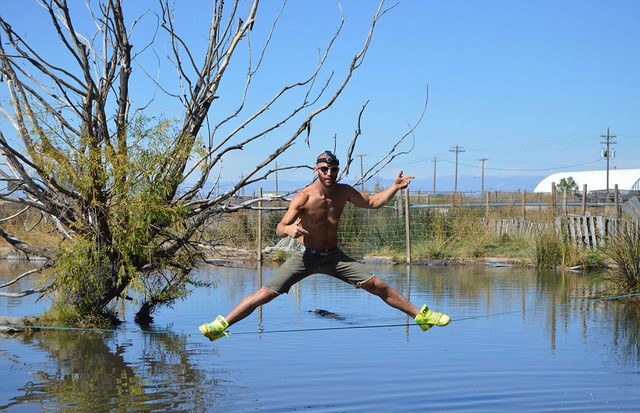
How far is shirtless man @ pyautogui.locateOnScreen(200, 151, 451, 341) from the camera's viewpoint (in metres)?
8.09

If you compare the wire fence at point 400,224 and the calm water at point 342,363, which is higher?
the wire fence at point 400,224

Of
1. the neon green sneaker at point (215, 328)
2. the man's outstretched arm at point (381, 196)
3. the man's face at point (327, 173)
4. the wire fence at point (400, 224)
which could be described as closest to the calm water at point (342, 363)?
the neon green sneaker at point (215, 328)

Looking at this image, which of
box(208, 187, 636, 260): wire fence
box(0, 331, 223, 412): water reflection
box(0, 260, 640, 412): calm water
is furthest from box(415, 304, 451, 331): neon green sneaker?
box(208, 187, 636, 260): wire fence

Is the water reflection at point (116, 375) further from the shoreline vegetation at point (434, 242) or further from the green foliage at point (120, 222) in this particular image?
the shoreline vegetation at point (434, 242)

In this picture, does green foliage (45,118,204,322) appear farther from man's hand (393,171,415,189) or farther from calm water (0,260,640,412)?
man's hand (393,171,415,189)

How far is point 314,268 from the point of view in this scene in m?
8.36

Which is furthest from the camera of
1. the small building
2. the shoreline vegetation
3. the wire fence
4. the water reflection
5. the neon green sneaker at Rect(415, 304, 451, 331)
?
the small building

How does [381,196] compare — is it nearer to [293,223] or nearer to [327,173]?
[327,173]

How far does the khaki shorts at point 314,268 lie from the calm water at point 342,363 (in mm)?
934

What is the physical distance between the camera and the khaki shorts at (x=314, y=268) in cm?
828

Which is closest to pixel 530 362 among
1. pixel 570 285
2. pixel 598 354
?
pixel 598 354

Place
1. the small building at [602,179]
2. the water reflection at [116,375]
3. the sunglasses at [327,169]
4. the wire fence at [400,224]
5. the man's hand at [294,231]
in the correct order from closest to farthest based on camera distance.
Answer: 1. the water reflection at [116,375]
2. the man's hand at [294,231]
3. the sunglasses at [327,169]
4. the wire fence at [400,224]
5. the small building at [602,179]

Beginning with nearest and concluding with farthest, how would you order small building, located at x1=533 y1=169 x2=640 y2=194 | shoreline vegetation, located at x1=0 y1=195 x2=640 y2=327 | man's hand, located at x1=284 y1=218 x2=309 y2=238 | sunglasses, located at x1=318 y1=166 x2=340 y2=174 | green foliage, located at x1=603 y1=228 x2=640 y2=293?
1. man's hand, located at x1=284 y1=218 x2=309 y2=238
2. sunglasses, located at x1=318 y1=166 x2=340 y2=174
3. green foliage, located at x1=603 y1=228 x2=640 y2=293
4. shoreline vegetation, located at x1=0 y1=195 x2=640 y2=327
5. small building, located at x1=533 y1=169 x2=640 y2=194

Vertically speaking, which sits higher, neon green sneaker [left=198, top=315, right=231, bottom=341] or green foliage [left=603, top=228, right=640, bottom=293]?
green foliage [left=603, top=228, right=640, bottom=293]
